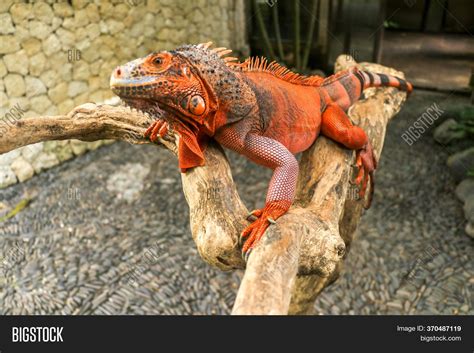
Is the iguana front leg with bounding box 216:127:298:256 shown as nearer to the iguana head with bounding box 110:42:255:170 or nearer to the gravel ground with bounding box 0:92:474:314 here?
the iguana head with bounding box 110:42:255:170

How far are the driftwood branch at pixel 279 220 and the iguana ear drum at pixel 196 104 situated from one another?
351 mm

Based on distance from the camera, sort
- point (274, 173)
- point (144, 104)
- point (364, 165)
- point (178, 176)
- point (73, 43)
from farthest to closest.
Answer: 1. point (178, 176)
2. point (73, 43)
3. point (364, 165)
4. point (274, 173)
5. point (144, 104)

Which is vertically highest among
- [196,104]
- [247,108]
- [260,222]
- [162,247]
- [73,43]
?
[196,104]

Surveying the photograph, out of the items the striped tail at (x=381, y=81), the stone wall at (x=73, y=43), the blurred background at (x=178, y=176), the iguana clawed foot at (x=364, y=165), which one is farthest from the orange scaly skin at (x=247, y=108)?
the stone wall at (x=73, y=43)

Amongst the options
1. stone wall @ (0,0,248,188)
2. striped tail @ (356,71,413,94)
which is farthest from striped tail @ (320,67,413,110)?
stone wall @ (0,0,248,188)

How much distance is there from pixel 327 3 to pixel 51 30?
3015mm

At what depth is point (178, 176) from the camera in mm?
5031

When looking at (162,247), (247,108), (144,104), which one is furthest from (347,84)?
(162,247)

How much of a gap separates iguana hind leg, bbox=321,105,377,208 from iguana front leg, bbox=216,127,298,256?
495 mm

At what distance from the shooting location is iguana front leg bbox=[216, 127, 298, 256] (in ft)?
5.91

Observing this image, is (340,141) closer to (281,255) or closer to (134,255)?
(281,255)

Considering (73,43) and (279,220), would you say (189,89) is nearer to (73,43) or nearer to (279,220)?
(279,220)

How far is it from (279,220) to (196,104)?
0.59m

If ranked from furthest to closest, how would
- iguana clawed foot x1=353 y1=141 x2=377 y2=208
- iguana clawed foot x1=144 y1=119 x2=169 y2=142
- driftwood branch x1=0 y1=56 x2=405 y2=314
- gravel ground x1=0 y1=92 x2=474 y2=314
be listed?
gravel ground x1=0 y1=92 x2=474 y2=314
iguana clawed foot x1=353 y1=141 x2=377 y2=208
iguana clawed foot x1=144 y1=119 x2=169 y2=142
driftwood branch x1=0 y1=56 x2=405 y2=314
